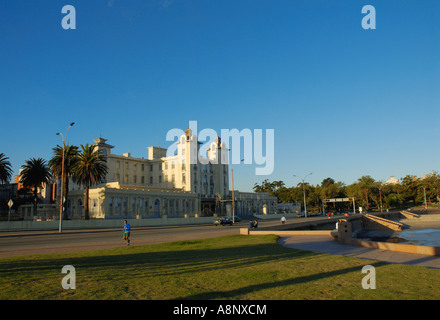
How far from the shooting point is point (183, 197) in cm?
7644

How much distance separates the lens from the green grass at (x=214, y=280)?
721 centimetres

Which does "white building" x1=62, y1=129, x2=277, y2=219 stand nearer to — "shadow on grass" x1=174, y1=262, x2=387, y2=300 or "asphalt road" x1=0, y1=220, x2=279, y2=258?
"asphalt road" x1=0, y1=220, x2=279, y2=258

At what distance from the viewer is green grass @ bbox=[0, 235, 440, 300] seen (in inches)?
284

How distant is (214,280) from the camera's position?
28.9 ft

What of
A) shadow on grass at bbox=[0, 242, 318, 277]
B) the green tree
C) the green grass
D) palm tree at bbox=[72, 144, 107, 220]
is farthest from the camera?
the green tree

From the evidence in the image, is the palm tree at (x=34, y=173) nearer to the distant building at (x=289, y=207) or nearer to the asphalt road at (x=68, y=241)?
the asphalt road at (x=68, y=241)

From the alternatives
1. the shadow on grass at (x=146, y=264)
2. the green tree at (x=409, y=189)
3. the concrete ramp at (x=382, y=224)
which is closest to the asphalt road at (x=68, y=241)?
the shadow on grass at (x=146, y=264)

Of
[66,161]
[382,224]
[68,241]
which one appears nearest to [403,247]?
[68,241]

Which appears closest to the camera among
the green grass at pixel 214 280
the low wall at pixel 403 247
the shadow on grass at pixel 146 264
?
the green grass at pixel 214 280

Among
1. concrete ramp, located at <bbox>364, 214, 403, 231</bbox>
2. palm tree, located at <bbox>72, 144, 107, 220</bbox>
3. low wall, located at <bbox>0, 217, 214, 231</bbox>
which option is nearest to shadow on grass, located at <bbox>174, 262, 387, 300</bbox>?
low wall, located at <bbox>0, 217, 214, 231</bbox>

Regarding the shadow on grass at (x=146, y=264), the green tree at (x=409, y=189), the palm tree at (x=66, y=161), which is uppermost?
the palm tree at (x=66, y=161)

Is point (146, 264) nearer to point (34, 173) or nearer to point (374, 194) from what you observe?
point (34, 173)
